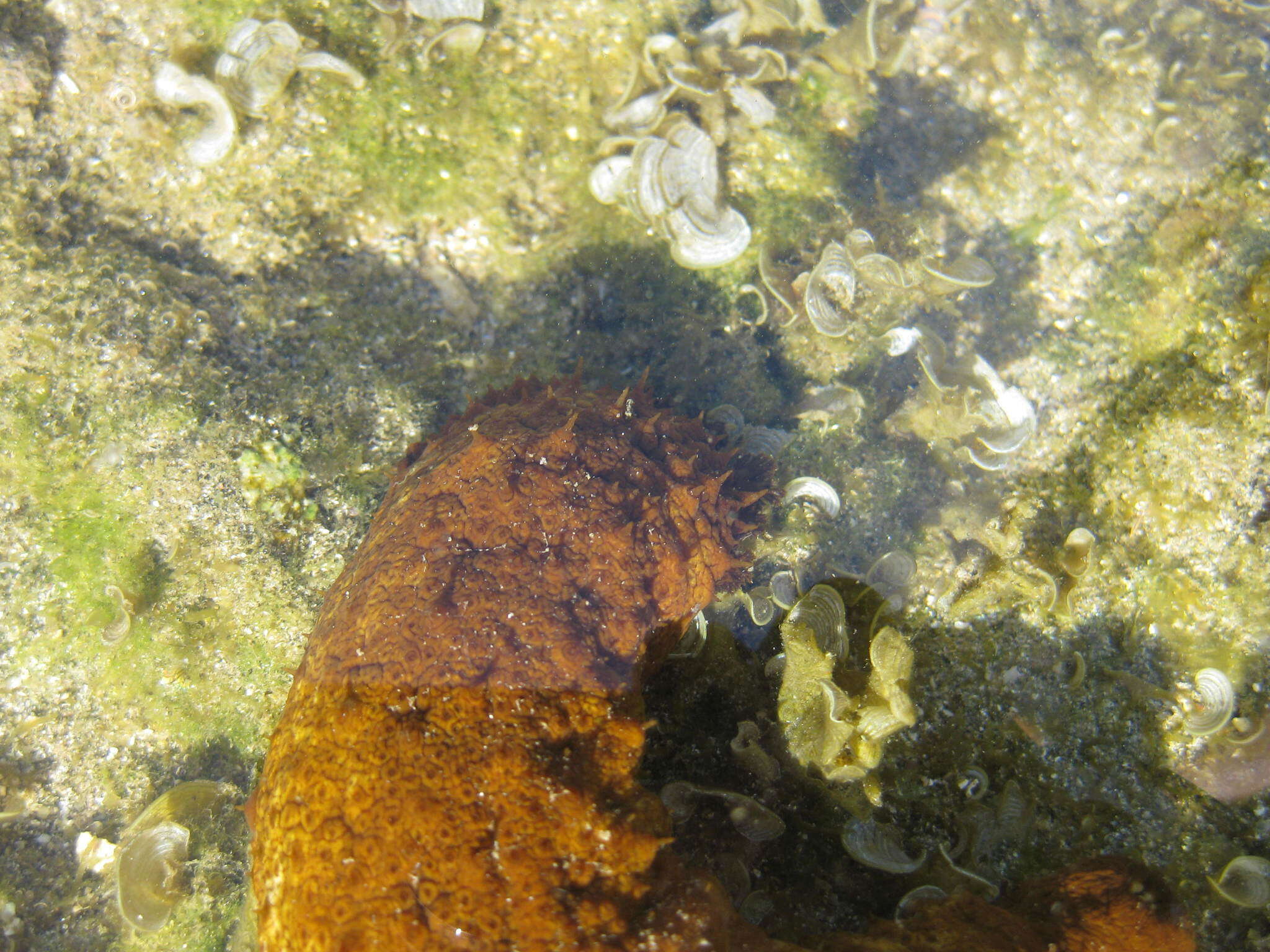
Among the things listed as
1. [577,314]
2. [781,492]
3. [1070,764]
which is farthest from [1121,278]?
[577,314]

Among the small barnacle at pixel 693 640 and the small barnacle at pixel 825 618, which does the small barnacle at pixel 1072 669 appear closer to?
the small barnacle at pixel 825 618

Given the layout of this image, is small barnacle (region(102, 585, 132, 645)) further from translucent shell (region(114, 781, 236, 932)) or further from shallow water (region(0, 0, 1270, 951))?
translucent shell (region(114, 781, 236, 932))

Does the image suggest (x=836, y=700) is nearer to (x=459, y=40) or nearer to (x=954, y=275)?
(x=954, y=275)

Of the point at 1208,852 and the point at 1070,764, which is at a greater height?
the point at 1070,764

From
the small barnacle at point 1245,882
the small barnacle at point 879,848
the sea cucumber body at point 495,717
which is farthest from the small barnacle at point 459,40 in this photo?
the small barnacle at point 1245,882

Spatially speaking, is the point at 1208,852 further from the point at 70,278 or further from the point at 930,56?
the point at 70,278

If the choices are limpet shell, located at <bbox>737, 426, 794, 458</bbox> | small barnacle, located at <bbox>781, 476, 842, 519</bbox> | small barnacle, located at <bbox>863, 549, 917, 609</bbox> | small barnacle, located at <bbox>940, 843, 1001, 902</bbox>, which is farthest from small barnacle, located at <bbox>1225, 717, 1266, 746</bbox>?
limpet shell, located at <bbox>737, 426, 794, 458</bbox>
